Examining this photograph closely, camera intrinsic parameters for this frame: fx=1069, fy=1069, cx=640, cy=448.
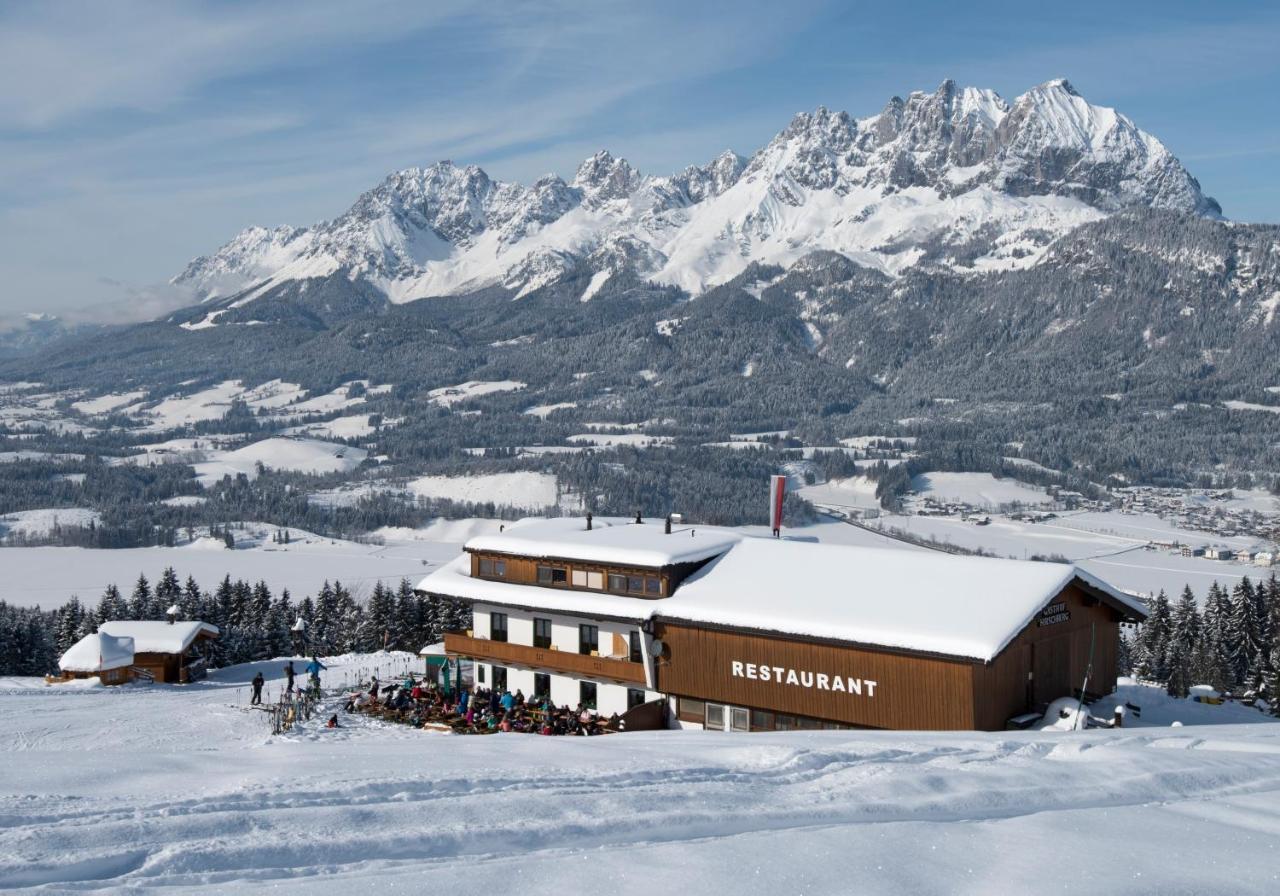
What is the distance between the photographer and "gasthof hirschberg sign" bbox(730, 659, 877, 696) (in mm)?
31266

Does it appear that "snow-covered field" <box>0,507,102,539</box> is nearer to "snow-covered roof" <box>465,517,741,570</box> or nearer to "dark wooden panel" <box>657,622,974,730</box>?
"snow-covered roof" <box>465,517,741,570</box>

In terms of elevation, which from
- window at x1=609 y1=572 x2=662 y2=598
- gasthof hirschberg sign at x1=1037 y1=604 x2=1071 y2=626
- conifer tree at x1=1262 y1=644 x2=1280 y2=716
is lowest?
conifer tree at x1=1262 y1=644 x2=1280 y2=716

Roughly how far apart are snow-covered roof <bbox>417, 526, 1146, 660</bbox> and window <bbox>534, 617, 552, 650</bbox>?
0.98m

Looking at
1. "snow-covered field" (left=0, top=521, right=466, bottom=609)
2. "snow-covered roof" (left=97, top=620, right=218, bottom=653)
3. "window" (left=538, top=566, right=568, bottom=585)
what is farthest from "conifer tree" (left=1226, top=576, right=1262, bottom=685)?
"snow-covered field" (left=0, top=521, right=466, bottom=609)

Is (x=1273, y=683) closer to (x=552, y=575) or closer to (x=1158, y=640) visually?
(x=1158, y=640)

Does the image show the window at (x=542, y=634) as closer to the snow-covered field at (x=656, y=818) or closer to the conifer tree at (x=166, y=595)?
the snow-covered field at (x=656, y=818)

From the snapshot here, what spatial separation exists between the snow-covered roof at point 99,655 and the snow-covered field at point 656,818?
34.2m

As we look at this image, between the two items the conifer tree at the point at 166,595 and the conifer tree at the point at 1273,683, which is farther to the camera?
the conifer tree at the point at 166,595

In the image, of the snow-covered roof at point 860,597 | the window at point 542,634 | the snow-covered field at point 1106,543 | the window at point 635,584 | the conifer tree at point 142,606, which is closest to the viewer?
the snow-covered roof at point 860,597

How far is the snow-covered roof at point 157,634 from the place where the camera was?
5259 centimetres

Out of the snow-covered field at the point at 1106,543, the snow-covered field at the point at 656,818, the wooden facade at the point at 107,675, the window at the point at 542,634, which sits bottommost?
the snow-covered field at the point at 1106,543

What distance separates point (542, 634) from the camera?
3941 cm

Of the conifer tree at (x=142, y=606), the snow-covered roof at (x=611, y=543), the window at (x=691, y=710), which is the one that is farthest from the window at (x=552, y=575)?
the conifer tree at (x=142, y=606)

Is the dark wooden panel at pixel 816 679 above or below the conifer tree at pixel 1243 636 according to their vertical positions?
above
